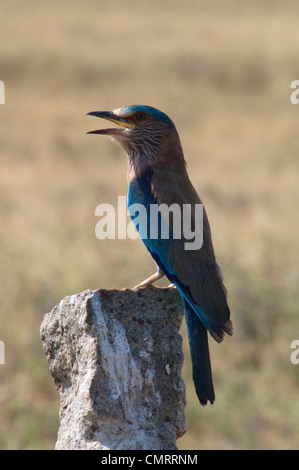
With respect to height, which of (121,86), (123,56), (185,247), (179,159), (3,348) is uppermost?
(123,56)

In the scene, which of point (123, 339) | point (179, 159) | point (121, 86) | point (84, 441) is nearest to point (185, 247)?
point (179, 159)

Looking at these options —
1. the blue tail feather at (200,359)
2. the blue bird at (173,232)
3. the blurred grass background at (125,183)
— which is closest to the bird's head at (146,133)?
the blue bird at (173,232)

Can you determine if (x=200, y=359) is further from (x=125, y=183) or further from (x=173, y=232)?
(x=125, y=183)

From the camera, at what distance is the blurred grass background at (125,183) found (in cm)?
798

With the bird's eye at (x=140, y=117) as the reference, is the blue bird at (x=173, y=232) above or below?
below

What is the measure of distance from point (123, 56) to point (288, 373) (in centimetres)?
2202

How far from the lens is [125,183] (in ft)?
50.4

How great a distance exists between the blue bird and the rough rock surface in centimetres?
24

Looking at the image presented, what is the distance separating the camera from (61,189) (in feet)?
47.8

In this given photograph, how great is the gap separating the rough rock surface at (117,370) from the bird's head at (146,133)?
1.18 m

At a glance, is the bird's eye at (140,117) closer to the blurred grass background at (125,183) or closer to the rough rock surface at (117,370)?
the rough rock surface at (117,370)

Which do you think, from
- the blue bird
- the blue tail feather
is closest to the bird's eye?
the blue bird

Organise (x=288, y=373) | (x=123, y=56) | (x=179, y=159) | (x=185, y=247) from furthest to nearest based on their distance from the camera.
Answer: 1. (x=123, y=56)
2. (x=288, y=373)
3. (x=179, y=159)
4. (x=185, y=247)
